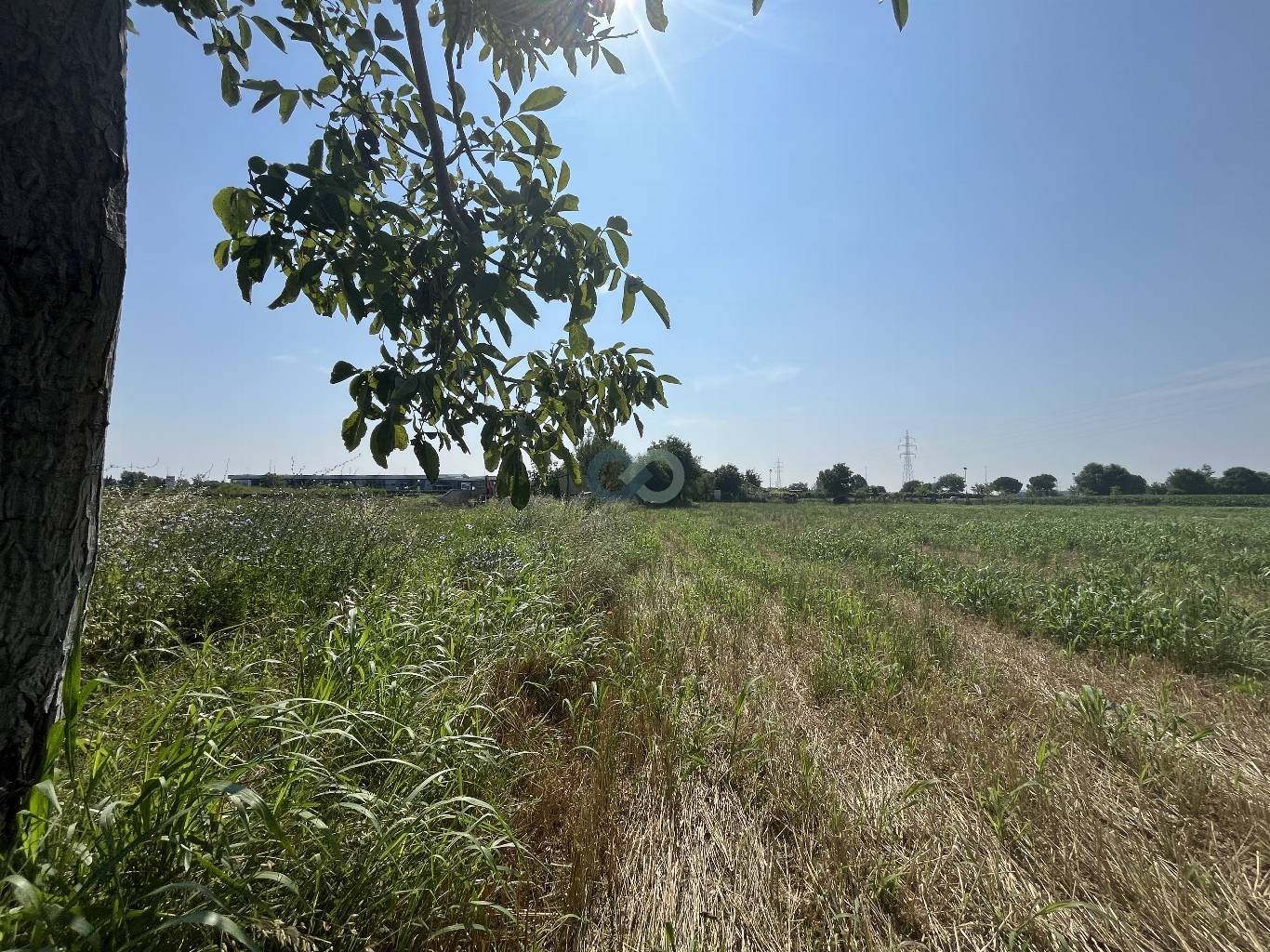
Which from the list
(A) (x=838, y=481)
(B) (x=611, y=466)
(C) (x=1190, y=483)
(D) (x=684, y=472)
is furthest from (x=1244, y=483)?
(B) (x=611, y=466)

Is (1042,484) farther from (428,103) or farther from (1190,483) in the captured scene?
(428,103)

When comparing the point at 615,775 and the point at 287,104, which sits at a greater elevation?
the point at 287,104

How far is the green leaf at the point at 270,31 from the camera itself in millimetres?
1572

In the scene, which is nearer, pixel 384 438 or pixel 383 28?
pixel 384 438

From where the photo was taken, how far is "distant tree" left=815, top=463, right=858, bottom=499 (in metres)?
59.2

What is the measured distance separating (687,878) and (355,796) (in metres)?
1.24

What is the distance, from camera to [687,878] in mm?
1753

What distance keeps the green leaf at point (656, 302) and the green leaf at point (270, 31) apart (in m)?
1.62

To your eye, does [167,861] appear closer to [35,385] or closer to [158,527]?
[35,385]

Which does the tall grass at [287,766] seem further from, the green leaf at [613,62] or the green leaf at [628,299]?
the green leaf at [613,62]

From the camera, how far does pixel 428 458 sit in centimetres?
131

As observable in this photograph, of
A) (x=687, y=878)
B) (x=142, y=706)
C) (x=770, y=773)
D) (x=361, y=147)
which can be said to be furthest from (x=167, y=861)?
(x=770, y=773)

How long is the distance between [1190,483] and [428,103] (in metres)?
98.1

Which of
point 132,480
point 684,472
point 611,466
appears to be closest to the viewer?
point 132,480
